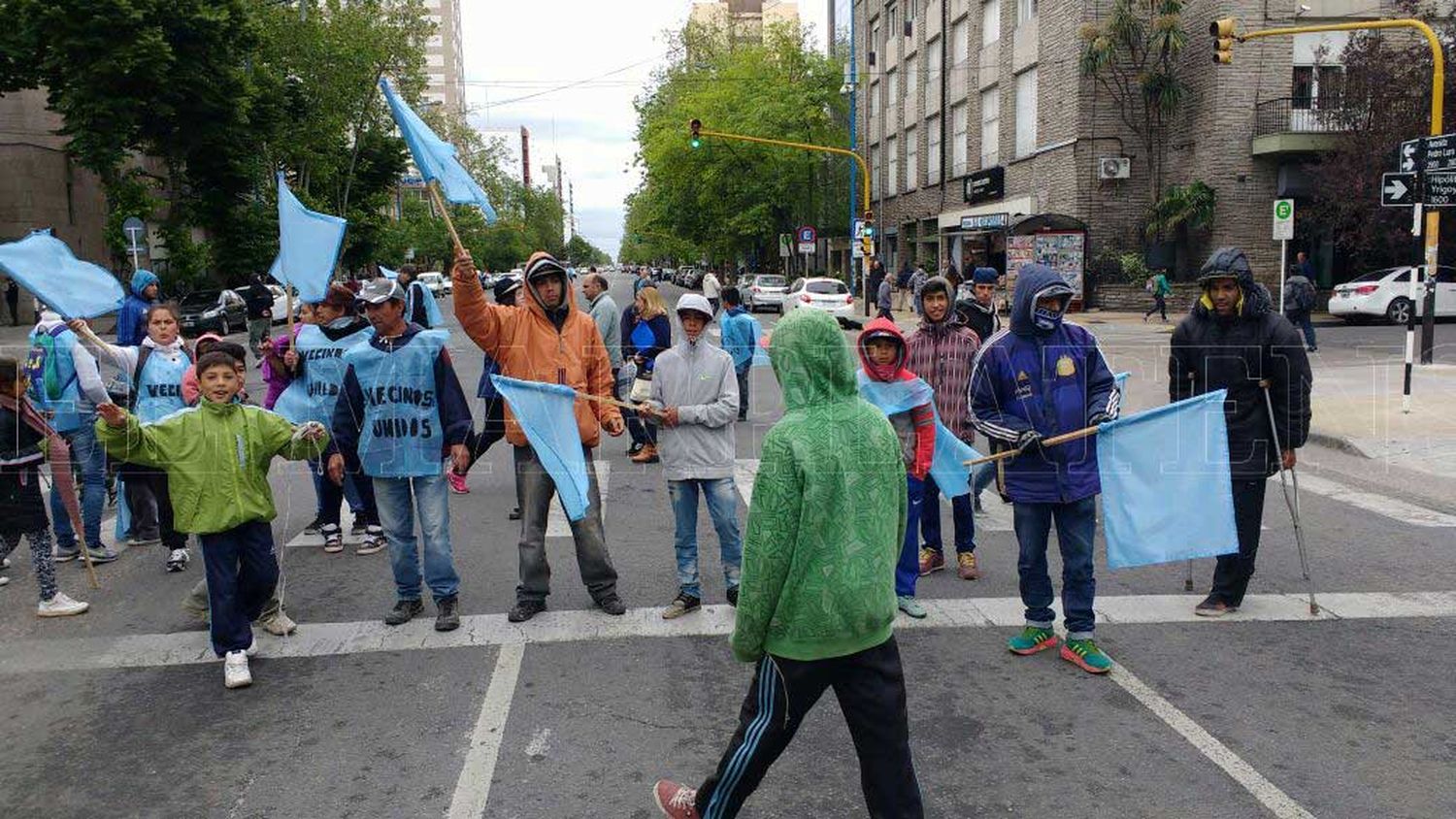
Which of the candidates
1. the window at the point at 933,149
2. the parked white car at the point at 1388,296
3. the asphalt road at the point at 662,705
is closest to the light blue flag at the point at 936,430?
the asphalt road at the point at 662,705

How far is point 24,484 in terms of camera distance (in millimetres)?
5910

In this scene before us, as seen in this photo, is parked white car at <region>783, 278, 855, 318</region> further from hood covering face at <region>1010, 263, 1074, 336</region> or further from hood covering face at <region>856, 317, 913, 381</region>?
hood covering face at <region>1010, 263, 1074, 336</region>

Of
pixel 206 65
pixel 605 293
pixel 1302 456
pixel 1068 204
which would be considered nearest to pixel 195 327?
pixel 206 65

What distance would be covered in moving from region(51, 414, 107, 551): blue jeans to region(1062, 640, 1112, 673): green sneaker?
6342mm

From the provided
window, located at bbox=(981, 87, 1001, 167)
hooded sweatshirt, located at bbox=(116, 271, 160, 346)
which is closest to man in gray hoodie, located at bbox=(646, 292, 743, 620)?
hooded sweatshirt, located at bbox=(116, 271, 160, 346)

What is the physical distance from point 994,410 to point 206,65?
32.6 meters

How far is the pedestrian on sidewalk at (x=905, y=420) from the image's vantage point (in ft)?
17.8

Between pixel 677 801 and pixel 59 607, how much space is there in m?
4.51

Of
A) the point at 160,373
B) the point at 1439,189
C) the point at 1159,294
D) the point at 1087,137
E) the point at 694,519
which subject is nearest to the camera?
the point at 694,519

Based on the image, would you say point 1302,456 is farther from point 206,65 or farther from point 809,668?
point 206,65

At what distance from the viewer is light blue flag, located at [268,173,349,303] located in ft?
21.1

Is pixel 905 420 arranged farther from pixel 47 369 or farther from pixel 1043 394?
pixel 47 369

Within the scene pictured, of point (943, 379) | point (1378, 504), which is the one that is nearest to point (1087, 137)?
point (1378, 504)

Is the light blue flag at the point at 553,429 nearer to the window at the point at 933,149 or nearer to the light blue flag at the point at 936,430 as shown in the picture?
the light blue flag at the point at 936,430
